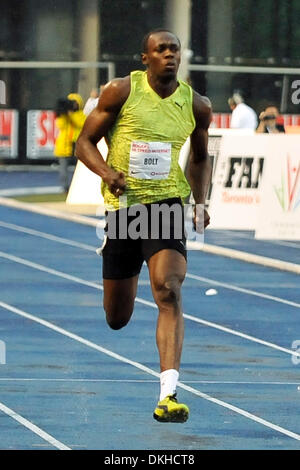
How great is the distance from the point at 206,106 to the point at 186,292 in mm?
8060

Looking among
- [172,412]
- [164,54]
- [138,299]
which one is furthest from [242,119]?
[172,412]

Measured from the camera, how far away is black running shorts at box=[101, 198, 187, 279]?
946 centimetres

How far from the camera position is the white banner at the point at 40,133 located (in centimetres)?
4284

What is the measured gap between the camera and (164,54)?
9.29m

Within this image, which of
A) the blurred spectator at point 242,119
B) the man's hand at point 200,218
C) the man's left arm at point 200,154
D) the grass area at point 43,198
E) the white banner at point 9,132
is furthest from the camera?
the white banner at point 9,132

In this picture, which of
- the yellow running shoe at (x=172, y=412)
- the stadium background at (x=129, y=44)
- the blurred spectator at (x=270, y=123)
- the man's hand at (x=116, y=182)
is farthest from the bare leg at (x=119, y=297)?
the stadium background at (x=129, y=44)

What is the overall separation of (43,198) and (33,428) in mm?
23185

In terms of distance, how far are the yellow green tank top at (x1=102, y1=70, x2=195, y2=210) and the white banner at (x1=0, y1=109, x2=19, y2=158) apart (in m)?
33.3

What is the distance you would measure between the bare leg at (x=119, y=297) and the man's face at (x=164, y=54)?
1.24 m

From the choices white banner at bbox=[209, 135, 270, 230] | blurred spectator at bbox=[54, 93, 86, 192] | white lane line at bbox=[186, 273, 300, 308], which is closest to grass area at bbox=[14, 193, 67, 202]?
blurred spectator at bbox=[54, 93, 86, 192]

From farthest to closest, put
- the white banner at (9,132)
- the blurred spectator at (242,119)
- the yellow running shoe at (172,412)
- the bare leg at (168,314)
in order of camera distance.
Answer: the white banner at (9,132) → the blurred spectator at (242,119) → the bare leg at (168,314) → the yellow running shoe at (172,412)

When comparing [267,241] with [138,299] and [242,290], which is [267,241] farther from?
[138,299]

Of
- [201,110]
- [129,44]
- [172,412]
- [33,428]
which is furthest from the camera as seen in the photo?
[129,44]

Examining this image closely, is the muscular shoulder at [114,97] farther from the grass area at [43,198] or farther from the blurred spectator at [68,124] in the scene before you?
the blurred spectator at [68,124]
